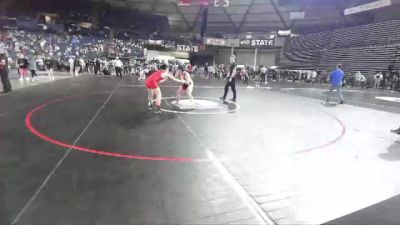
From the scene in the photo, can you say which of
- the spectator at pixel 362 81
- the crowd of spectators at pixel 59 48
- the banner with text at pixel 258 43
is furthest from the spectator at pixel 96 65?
the spectator at pixel 362 81

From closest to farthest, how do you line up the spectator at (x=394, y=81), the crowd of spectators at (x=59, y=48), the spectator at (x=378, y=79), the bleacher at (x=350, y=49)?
the spectator at (x=394, y=81), the spectator at (x=378, y=79), the bleacher at (x=350, y=49), the crowd of spectators at (x=59, y=48)

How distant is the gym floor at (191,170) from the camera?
3.28 metres

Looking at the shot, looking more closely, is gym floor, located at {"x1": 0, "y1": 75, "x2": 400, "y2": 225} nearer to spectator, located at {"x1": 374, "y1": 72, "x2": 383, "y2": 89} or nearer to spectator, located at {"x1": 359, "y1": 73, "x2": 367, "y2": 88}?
spectator, located at {"x1": 374, "y1": 72, "x2": 383, "y2": 89}

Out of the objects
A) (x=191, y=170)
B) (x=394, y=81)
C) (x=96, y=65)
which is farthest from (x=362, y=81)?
(x=191, y=170)

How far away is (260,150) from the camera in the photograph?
5.68 meters

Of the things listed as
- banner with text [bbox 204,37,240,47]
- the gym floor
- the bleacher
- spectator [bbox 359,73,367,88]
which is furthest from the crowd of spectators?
spectator [bbox 359,73,367,88]

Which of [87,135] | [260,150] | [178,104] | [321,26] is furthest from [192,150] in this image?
[321,26]

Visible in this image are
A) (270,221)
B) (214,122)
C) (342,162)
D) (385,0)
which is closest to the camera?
(270,221)

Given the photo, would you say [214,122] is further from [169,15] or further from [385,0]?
[169,15]

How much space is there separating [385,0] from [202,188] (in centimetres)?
2930

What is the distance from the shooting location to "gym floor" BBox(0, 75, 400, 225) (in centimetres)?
328

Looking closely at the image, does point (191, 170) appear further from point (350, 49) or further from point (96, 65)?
point (350, 49)

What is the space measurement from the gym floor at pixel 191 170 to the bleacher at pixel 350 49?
21268mm

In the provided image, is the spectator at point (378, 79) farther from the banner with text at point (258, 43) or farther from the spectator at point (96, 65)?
the spectator at point (96, 65)
